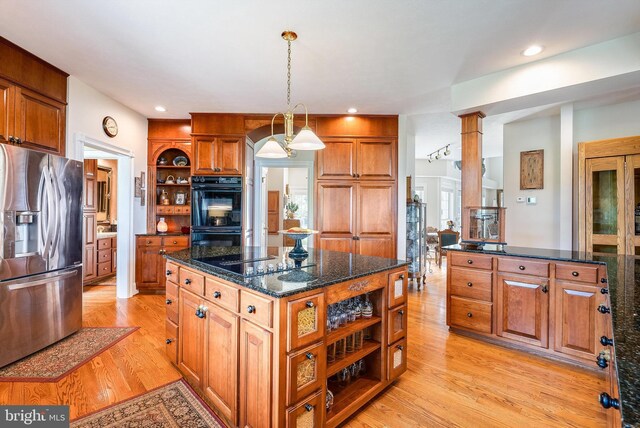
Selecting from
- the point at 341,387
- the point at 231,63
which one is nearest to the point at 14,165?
the point at 231,63

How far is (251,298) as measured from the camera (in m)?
1.51

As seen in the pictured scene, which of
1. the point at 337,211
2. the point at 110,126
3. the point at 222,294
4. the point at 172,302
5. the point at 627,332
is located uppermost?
the point at 110,126

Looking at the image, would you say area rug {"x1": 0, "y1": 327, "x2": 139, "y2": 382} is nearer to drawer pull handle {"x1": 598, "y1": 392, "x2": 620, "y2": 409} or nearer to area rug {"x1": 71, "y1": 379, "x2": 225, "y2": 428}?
area rug {"x1": 71, "y1": 379, "x2": 225, "y2": 428}

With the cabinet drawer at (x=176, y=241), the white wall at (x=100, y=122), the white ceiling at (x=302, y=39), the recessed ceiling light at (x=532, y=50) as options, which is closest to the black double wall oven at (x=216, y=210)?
the cabinet drawer at (x=176, y=241)

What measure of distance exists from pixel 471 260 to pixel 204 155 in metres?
3.56

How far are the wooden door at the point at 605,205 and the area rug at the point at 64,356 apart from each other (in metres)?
5.35

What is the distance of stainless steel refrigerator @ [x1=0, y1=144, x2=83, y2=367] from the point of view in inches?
92.6

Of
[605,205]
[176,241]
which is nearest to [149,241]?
[176,241]

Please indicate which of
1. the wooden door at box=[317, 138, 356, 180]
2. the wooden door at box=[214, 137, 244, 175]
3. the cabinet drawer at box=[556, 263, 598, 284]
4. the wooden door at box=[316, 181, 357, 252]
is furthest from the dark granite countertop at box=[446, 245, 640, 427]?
the wooden door at box=[214, 137, 244, 175]

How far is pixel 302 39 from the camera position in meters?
2.45

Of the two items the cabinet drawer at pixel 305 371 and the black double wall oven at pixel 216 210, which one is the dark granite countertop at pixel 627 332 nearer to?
the cabinet drawer at pixel 305 371

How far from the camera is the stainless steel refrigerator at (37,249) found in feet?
7.72

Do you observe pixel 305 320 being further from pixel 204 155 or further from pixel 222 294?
pixel 204 155

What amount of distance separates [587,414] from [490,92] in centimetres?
273
